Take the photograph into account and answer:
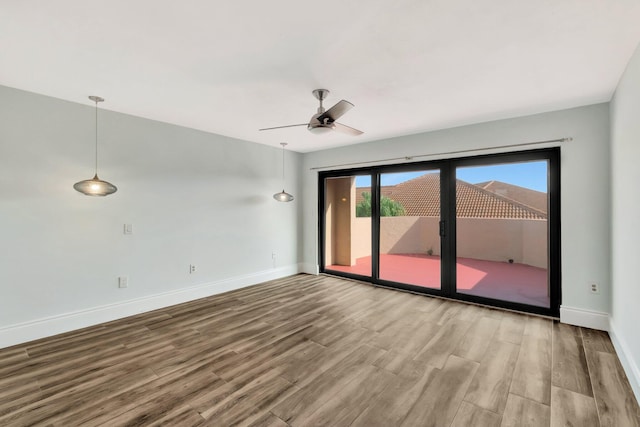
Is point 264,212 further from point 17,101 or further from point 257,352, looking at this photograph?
point 17,101

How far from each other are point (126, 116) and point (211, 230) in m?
1.89

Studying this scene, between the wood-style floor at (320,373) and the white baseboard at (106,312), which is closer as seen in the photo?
the wood-style floor at (320,373)

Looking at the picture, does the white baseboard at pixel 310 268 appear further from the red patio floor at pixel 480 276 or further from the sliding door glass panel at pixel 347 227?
the red patio floor at pixel 480 276

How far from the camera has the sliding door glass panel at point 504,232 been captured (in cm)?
362

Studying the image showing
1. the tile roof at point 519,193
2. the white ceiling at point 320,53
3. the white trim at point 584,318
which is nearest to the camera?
the white ceiling at point 320,53

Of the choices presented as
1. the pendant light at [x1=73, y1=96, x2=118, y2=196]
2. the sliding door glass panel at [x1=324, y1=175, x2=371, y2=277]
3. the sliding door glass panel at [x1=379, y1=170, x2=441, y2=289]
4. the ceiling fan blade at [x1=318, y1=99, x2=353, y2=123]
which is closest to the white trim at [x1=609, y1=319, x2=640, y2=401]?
the sliding door glass panel at [x1=379, y1=170, x2=441, y2=289]

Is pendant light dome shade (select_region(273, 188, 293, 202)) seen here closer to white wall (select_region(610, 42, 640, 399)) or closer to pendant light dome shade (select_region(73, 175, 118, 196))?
pendant light dome shade (select_region(73, 175, 118, 196))

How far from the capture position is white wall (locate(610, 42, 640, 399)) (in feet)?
6.88

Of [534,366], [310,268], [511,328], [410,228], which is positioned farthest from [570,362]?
[310,268]

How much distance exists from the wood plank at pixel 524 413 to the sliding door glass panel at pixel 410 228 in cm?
246

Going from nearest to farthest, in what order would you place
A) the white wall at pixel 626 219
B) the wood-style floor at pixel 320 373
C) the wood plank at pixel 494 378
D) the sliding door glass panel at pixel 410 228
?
1. the wood-style floor at pixel 320 373
2. the wood plank at pixel 494 378
3. the white wall at pixel 626 219
4. the sliding door glass panel at pixel 410 228

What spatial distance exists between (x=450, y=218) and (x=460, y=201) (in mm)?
289

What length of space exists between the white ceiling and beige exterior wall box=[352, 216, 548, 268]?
1.52 metres

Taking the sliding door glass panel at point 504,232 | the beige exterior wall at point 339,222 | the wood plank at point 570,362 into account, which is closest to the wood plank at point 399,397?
the wood plank at point 570,362
